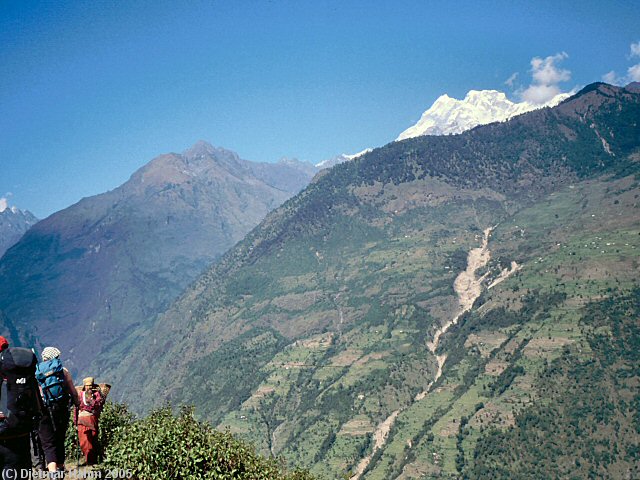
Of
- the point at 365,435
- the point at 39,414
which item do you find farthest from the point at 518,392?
the point at 39,414

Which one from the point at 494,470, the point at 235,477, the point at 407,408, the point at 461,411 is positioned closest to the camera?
the point at 235,477

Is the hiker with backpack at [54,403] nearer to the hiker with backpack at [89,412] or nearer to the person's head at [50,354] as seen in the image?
the person's head at [50,354]

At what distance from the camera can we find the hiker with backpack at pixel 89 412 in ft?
64.0

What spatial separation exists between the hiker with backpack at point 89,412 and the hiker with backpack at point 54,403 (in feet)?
10.7

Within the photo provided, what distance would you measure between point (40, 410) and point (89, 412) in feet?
20.7

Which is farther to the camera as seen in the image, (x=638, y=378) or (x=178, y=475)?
(x=638, y=378)

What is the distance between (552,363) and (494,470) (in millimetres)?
48086

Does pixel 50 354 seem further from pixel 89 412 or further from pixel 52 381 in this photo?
pixel 89 412

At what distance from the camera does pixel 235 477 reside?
959 inches

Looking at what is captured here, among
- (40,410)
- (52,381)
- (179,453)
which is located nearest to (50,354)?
(52,381)

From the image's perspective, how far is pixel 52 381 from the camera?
15.8m

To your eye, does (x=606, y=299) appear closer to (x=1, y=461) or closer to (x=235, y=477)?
(x=235, y=477)

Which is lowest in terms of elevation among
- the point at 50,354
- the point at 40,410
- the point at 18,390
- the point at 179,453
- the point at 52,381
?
the point at 179,453

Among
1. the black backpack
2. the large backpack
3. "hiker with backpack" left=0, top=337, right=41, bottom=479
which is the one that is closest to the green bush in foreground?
the large backpack
